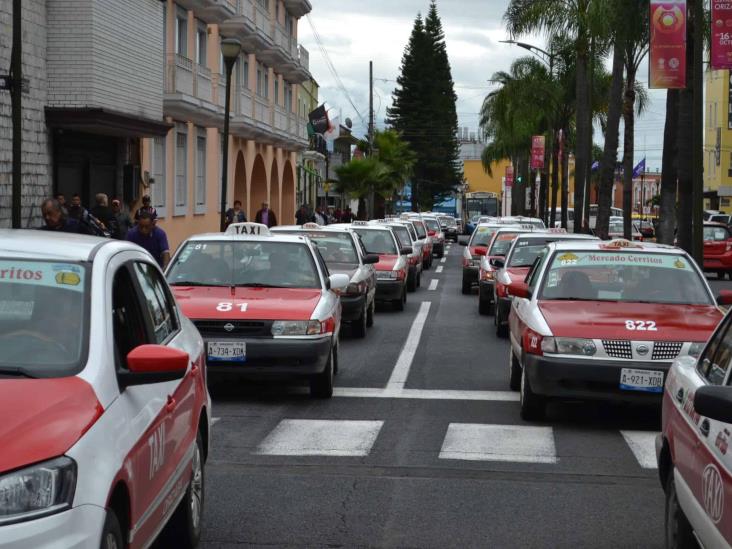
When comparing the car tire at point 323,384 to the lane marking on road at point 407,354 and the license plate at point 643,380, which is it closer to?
the lane marking on road at point 407,354

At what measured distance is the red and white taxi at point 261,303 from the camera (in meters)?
11.6

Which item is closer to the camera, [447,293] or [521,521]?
[521,521]

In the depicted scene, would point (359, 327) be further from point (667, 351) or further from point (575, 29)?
point (575, 29)

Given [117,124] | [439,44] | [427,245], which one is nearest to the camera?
[117,124]

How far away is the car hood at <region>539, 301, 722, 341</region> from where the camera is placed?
10.5 m

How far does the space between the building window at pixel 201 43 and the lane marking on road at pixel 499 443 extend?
1124 inches

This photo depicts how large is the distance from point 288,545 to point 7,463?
2969mm

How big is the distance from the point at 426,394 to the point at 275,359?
1.71 meters

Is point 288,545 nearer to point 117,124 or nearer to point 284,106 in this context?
point 117,124

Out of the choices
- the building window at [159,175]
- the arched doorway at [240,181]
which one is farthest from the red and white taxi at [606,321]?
the arched doorway at [240,181]

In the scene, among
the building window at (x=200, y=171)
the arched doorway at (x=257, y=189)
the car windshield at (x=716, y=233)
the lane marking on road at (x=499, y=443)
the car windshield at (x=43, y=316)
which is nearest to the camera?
the car windshield at (x=43, y=316)

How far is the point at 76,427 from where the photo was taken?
4.35m

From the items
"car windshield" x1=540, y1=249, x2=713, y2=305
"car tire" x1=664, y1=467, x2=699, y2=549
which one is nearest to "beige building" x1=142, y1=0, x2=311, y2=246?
"car windshield" x1=540, y1=249, x2=713, y2=305

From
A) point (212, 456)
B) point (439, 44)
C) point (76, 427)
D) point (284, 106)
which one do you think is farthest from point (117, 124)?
point (439, 44)
